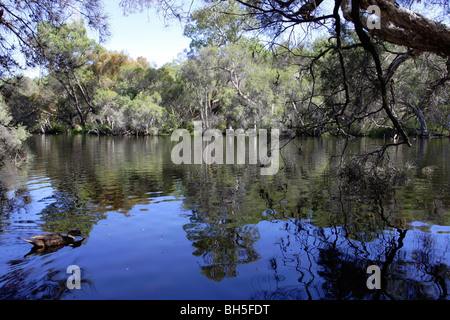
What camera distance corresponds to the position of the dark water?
423 cm

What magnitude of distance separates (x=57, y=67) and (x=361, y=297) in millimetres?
6747

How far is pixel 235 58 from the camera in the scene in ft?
128

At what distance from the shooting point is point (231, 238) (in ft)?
19.6
